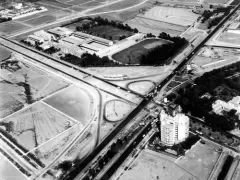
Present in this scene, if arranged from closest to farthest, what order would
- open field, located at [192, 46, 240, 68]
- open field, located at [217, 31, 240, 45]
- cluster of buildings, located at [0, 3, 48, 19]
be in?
1. open field, located at [192, 46, 240, 68]
2. open field, located at [217, 31, 240, 45]
3. cluster of buildings, located at [0, 3, 48, 19]

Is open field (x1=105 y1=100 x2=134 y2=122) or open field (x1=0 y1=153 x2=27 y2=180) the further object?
open field (x1=105 y1=100 x2=134 y2=122)

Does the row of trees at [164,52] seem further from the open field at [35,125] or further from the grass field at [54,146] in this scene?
the grass field at [54,146]

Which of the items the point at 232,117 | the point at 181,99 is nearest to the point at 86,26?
the point at 181,99

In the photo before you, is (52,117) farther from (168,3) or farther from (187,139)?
(168,3)

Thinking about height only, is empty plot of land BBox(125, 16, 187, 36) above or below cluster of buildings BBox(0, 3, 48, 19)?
above

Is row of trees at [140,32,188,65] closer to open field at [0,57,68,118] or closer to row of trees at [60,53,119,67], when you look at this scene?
row of trees at [60,53,119,67]

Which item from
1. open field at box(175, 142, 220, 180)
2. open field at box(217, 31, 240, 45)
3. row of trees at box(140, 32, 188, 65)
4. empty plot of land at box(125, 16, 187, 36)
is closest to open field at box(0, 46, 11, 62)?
row of trees at box(140, 32, 188, 65)

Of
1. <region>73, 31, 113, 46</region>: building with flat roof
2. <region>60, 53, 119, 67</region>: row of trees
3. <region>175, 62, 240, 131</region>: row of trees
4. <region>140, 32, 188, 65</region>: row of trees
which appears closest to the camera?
<region>175, 62, 240, 131</region>: row of trees
